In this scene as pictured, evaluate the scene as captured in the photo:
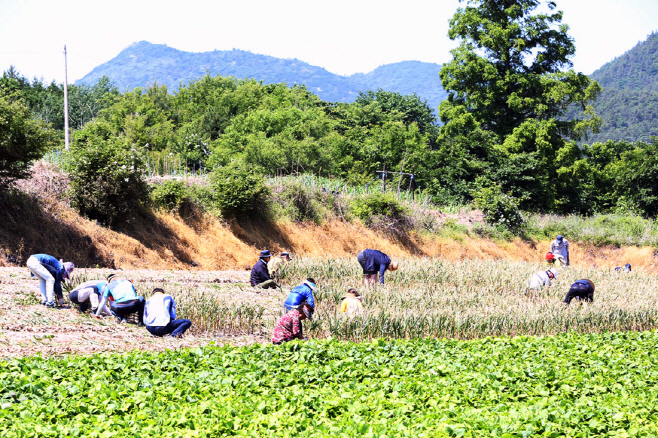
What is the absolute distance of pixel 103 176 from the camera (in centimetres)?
2170

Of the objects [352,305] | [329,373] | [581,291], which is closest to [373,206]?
[581,291]

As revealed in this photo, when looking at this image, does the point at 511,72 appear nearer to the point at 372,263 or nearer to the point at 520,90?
the point at 520,90

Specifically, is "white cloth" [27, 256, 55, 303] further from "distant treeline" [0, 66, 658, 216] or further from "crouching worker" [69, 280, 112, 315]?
"distant treeline" [0, 66, 658, 216]

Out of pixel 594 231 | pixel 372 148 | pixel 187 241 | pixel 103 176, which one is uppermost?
pixel 372 148

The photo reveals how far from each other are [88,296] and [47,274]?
34.7 inches

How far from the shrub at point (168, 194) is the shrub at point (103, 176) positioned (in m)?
2.44

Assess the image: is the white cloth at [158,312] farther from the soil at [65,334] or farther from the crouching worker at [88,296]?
the crouching worker at [88,296]

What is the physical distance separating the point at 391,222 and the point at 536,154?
13.4 m

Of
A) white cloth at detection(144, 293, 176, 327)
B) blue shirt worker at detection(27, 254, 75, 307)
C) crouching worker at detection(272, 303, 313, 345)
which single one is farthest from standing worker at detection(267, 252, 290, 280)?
crouching worker at detection(272, 303, 313, 345)

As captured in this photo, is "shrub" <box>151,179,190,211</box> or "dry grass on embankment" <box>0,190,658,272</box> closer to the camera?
"dry grass on embankment" <box>0,190,658,272</box>

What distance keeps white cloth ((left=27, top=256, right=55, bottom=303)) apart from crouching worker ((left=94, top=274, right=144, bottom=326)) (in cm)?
105

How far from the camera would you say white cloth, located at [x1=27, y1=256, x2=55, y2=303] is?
38.1 feet

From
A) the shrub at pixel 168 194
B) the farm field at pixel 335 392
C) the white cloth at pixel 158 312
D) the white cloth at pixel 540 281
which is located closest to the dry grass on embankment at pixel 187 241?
the shrub at pixel 168 194

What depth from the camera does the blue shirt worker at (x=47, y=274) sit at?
1166 cm
